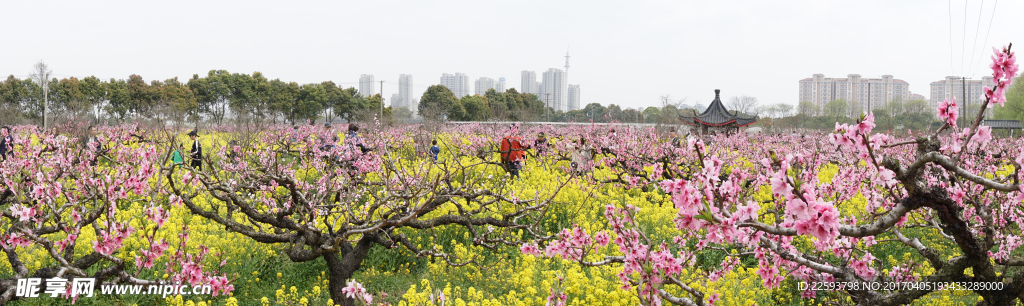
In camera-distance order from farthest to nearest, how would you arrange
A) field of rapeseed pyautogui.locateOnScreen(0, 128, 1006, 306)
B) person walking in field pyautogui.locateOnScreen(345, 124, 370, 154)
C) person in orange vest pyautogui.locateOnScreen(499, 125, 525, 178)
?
person in orange vest pyautogui.locateOnScreen(499, 125, 525, 178) → person walking in field pyautogui.locateOnScreen(345, 124, 370, 154) → field of rapeseed pyautogui.locateOnScreen(0, 128, 1006, 306)

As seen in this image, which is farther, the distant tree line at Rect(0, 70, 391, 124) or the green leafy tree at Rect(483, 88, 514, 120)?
the green leafy tree at Rect(483, 88, 514, 120)

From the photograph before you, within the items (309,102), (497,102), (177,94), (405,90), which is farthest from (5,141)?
(405,90)

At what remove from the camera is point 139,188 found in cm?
370

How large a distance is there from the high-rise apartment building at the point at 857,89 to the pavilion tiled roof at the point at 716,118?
99464mm

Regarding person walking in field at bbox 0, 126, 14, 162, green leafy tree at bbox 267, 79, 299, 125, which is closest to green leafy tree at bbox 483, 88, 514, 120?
green leafy tree at bbox 267, 79, 299, 125

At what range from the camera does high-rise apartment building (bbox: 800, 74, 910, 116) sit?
4601 inches

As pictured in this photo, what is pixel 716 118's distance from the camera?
102ft

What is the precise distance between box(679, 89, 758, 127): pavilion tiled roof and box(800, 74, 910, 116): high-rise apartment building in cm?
9946

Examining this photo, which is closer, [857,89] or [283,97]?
[283,97]

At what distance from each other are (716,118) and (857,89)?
4212 inches

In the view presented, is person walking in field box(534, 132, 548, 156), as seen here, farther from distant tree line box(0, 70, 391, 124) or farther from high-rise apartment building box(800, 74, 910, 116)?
high-rise apartment building box(800, 74, 910, 116)

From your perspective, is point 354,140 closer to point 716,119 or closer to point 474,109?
point 716,119

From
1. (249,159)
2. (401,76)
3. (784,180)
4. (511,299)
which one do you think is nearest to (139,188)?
(511,299)

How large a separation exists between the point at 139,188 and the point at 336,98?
49592mm
